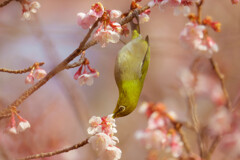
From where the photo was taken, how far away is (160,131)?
11.4 feet

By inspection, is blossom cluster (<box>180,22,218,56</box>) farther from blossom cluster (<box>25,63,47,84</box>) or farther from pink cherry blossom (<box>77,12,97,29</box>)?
blossom cluster (<box>25,63,47,84</box>)

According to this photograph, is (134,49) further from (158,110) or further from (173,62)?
(173,62)

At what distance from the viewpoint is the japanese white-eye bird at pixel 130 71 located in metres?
2.71

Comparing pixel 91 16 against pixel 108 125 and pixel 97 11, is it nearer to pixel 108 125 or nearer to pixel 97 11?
pixel 97 11

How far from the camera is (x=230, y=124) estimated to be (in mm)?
3418

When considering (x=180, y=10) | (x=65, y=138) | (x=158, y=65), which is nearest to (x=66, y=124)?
(x=65, y=138)

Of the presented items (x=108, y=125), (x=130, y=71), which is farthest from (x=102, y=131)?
(x=130, y=71)

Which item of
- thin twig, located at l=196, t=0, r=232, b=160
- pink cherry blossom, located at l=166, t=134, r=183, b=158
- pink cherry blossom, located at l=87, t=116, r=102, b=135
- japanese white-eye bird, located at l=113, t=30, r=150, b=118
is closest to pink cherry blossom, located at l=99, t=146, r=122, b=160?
pink cherry blossom, located at l=87, t=116, r=102, b=135

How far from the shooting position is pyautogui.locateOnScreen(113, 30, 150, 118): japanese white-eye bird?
8.89 feet

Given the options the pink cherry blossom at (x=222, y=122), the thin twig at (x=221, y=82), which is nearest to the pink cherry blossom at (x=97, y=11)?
the thin twig at (x=221, y=82)

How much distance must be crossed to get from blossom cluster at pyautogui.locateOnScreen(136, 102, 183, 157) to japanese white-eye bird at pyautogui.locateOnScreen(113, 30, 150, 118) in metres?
0.62

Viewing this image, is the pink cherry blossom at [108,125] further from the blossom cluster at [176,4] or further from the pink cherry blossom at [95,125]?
the blossom cluster at [176,4]

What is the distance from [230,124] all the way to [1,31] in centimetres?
409

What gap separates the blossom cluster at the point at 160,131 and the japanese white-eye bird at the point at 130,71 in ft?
2.02
